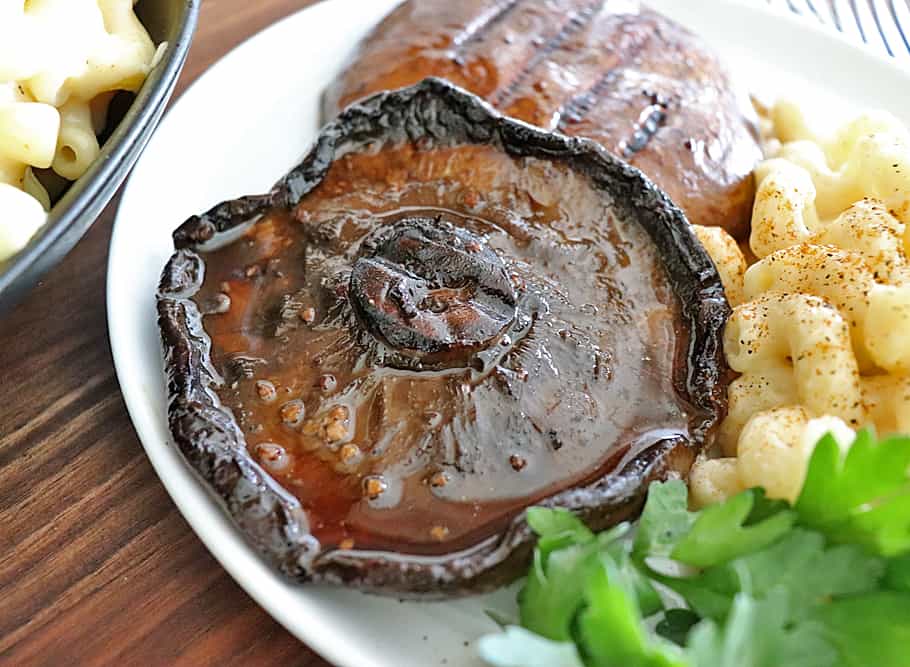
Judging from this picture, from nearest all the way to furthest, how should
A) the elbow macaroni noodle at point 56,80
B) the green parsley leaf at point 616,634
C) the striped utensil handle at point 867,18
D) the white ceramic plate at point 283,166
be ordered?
the green parsley leaf at point 616,634
the white ceramic plate at point 283,166
the elbow macaroni noodle at point 56,80
the striped utensil handle at point 867,18

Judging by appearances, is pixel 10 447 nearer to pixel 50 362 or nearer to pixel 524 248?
pixel 50 362

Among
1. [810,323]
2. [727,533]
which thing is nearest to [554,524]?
[727,533]

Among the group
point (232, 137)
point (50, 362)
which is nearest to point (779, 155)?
point (232, 137)

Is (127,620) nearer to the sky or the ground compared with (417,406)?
nearer to the ground

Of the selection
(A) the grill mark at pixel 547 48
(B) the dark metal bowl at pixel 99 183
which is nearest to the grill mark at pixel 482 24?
(A) the grill mark at pixel 547 48

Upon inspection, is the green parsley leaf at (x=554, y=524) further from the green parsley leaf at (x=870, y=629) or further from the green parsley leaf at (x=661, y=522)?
the green parsley leaf at (x=870, y=629)

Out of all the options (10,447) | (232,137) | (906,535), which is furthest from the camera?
(232,137)
